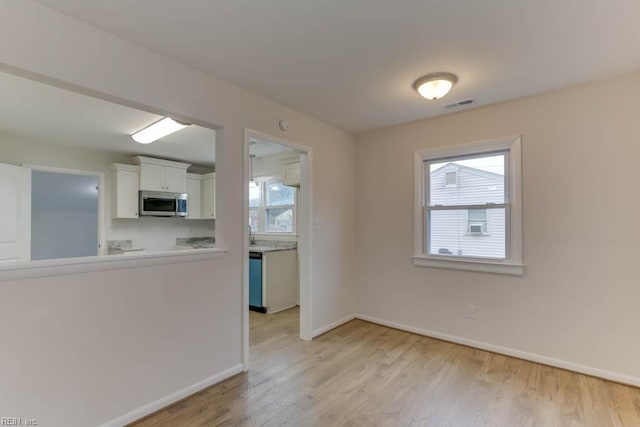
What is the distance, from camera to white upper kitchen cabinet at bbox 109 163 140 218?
14.9ft

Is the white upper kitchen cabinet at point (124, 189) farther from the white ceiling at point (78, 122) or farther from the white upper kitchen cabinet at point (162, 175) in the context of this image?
the white ceiling at point (78, 122)

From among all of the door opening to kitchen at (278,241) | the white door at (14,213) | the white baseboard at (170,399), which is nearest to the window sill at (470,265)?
the door opening to kitchen at (278,241)

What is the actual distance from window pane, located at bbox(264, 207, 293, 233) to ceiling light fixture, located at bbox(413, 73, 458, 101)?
3.04m

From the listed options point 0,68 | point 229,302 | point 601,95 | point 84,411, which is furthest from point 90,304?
point 601,95

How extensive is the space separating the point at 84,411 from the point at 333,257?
2.62m

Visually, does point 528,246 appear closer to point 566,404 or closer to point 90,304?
point 566,404

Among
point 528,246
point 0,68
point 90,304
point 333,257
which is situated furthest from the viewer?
point 333,257

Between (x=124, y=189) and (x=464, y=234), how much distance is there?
4857mm

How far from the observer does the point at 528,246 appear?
286 cm

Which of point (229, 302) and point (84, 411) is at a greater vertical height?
point (229, 302)

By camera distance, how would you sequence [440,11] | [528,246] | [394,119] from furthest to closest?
[394,119] < [528,246] < [440,11]

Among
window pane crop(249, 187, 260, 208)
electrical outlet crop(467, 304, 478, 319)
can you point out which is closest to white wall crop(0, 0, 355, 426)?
electrical outlet crop(467, 304, 478, 319)

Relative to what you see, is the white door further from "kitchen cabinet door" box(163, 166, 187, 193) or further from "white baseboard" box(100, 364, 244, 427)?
"white baseboard" box(100, 364, 244, 427)
